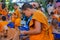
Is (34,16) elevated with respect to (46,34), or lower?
elevated

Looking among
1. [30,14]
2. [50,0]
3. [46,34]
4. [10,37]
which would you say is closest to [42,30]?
[46,34]

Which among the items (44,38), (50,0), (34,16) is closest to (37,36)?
(44,38)

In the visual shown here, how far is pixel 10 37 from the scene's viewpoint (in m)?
2.73

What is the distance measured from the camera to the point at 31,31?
262 cm

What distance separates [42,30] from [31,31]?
0.15m

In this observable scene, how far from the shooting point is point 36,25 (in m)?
2.58

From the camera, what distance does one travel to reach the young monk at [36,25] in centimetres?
259

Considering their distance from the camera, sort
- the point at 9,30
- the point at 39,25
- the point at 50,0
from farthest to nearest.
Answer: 1. the point at 50,0
2. the point at 9,30
3. the point at 39,25

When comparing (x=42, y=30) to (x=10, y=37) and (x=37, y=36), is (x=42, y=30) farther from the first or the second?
(x=10, y=37)

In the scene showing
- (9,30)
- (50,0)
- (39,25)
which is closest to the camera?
(39,25)

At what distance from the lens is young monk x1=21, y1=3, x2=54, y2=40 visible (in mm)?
2591

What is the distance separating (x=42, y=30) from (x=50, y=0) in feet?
33.2

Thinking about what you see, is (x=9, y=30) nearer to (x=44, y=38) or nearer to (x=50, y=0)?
(x=44, y=38)

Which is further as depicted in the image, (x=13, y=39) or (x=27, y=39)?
(x=27, y=39)
